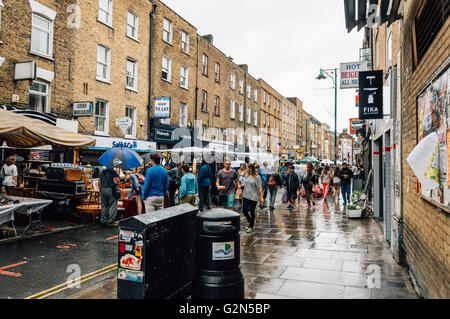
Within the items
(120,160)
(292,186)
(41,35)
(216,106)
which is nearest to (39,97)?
(41,35)

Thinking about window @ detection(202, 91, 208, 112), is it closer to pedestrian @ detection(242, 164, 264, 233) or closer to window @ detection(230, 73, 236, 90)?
window @ detection(230, 73, 236, 90)

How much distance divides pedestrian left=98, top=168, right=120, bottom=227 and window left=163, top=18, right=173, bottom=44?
626 inches

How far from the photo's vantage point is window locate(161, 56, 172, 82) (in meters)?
23.0

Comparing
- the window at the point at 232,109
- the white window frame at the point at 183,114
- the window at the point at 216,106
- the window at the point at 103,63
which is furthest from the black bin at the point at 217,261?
the window at the point at 232,109

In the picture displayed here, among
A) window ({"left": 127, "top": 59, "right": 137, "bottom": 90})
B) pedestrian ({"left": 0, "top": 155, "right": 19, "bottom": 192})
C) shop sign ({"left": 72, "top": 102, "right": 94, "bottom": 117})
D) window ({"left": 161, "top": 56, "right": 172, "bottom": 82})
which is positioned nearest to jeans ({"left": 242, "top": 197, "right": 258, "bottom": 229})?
pedestrian ({"left": 0, "top": 155, "right": 19, "bottom": 192})

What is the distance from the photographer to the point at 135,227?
3.94 m

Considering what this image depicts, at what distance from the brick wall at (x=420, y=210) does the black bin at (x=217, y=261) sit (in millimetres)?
2178

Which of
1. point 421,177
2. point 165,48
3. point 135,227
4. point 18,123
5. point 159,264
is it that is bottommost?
point 159,264

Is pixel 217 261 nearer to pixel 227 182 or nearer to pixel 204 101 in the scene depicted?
pixel 227 182

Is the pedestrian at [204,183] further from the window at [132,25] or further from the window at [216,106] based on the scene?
the window at [216,106]

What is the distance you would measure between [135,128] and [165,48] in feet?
20.6

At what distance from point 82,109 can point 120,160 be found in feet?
23.3

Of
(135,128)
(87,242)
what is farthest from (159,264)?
(135,128)
